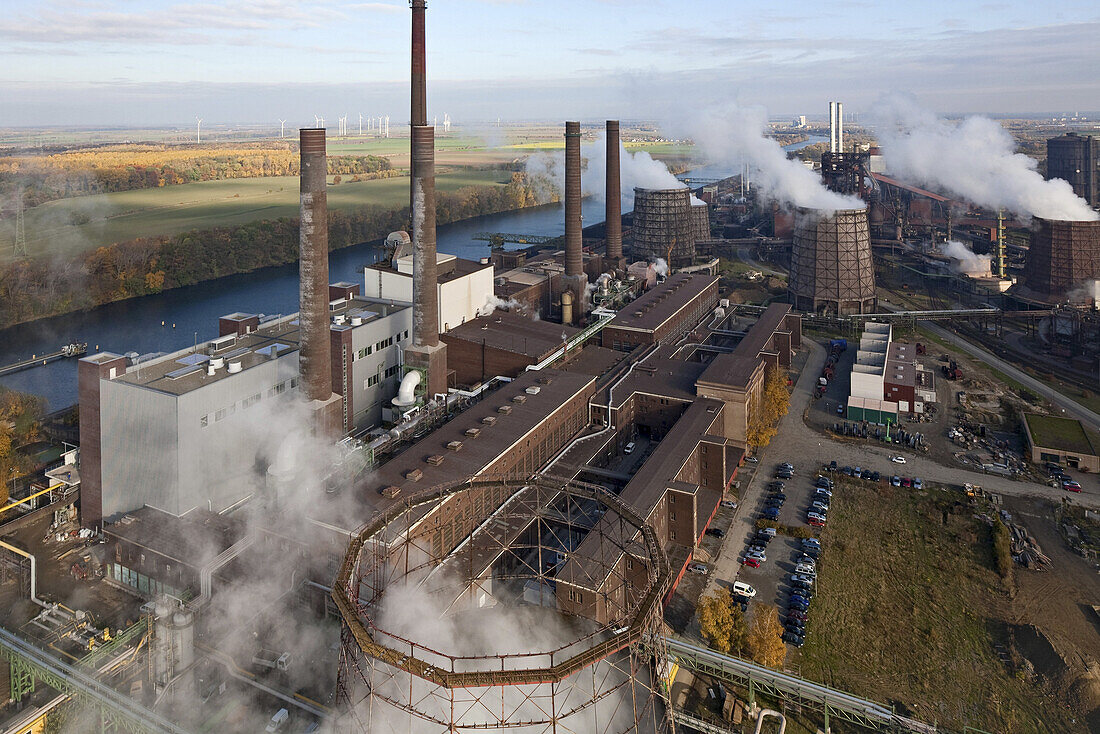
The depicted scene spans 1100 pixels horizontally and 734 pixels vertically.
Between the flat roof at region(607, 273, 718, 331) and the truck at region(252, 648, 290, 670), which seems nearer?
the truck at region(252, 648, 290, 670)

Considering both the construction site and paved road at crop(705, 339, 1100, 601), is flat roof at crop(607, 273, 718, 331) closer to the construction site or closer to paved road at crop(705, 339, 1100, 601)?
the construction site

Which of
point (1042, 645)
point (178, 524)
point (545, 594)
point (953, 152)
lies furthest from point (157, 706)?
point (953, 152)

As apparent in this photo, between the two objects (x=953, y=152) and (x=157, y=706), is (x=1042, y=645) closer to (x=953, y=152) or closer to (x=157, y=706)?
(x=157, y=706)

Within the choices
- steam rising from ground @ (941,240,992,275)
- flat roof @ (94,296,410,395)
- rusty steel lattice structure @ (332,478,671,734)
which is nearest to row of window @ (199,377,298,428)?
flat roof @ (94,296,410,395)

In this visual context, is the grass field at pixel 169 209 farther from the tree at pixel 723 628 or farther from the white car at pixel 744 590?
the tree at pixel 723 628

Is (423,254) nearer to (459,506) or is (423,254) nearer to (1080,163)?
(459,506)

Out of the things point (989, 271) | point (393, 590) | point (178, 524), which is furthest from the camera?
point (989, 271)

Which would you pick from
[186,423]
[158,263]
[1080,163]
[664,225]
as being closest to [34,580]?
[186,423]
